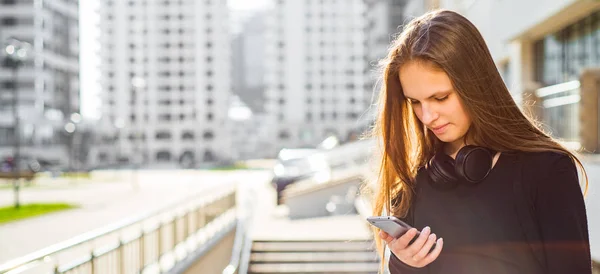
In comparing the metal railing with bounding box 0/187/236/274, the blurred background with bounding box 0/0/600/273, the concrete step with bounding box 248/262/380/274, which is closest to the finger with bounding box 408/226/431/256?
the metal railing with bounding box 0/187/236/274

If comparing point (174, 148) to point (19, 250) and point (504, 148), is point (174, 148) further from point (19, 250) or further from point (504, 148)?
point (504, 148)

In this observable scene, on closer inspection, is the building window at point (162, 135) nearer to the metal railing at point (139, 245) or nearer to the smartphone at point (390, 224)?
the metal railing at point (139, 245)

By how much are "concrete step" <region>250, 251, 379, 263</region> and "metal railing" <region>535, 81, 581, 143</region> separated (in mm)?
8581

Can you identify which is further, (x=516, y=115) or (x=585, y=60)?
(x=585, y=60)

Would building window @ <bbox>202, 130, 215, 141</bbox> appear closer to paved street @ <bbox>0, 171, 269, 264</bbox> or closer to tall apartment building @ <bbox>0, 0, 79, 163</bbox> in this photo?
tall apartment building @ <bbox>0, 0, 79, 163</bbox>

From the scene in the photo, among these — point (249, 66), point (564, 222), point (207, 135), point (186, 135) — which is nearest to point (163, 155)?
point (186, 135)

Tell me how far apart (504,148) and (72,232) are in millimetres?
17186

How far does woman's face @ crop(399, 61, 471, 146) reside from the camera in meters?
1.83

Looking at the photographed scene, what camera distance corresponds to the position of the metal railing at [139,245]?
247 inches

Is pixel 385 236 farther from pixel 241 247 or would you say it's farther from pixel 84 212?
pixel 84 212

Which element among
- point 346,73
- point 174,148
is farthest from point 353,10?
point 174,148

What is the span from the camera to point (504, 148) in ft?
5.91

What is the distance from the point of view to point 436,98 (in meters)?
1.88

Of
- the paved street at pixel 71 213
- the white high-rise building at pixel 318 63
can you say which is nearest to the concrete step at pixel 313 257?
the paved street at pixel 71 213
